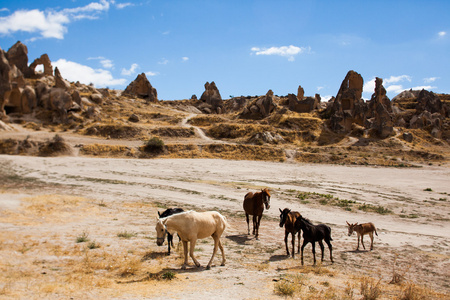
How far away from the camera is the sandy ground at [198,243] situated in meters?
8.32

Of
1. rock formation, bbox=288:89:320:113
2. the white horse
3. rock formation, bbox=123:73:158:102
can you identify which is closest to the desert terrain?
rock formation, bbox=288:89:320:113

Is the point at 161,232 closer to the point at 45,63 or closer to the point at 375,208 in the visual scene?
the point at 375,208

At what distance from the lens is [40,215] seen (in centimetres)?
1661

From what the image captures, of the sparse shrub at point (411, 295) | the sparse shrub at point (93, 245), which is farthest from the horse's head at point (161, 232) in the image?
the sparse shrub at point (411, 295)

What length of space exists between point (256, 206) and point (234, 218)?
420 centimetres

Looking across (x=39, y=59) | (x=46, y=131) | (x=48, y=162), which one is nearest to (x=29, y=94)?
(x=46, y=131)

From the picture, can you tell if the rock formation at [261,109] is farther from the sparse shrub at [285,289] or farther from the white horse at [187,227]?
the sparse shrub at [285,289]

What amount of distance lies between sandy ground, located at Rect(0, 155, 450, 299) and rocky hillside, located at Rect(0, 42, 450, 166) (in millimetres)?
20091

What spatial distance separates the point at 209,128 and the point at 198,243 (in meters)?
60.2

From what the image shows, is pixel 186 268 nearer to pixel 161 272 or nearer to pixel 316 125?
pixel 161 272

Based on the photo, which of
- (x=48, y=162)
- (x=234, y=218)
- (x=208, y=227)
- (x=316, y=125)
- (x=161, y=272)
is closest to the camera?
(x=161, y=272)

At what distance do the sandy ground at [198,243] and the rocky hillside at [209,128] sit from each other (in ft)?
65.9

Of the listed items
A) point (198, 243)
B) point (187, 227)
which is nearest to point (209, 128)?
point (198, 243)

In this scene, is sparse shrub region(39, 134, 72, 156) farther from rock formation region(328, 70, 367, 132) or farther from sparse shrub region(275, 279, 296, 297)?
rock formation region(328, 70, 367, 132)
